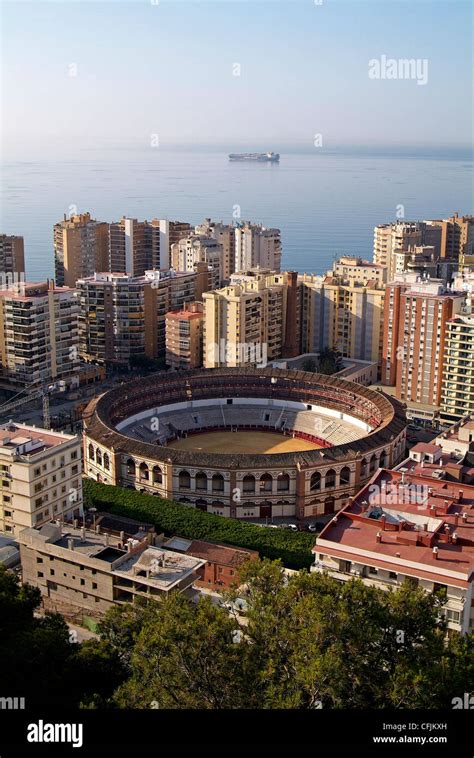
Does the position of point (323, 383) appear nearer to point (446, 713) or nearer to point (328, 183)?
point (446, 713)

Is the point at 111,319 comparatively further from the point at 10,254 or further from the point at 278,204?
the point at 278,204

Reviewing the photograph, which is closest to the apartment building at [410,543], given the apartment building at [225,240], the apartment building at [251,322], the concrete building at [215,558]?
the concrete building at [215,558]

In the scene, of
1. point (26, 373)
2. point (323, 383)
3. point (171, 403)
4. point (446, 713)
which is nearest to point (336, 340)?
point (323, 383)

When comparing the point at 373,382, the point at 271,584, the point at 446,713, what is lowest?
the point at 373,382

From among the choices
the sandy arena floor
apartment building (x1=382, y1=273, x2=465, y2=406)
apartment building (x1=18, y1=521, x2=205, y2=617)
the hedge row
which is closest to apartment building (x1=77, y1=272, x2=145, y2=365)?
the sandy arena floor

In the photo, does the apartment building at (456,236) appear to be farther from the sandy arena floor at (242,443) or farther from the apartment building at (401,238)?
the sandy arena floor at (242,443)

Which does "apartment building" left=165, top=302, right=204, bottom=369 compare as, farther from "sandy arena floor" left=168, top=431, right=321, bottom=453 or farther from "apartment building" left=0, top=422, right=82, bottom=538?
"apartment building" left=0, top=422, right=82, bottom=538

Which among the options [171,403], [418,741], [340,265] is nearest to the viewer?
[418,741]
